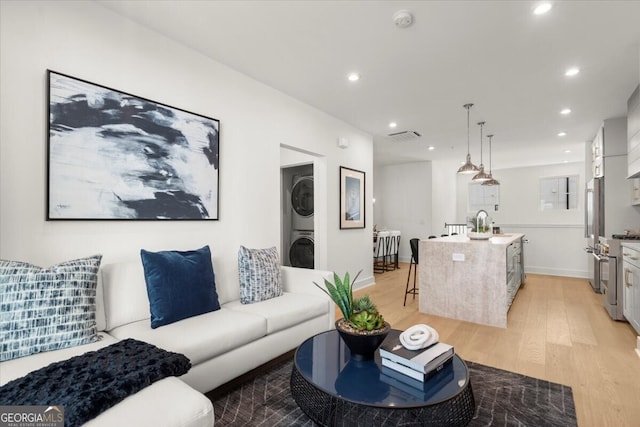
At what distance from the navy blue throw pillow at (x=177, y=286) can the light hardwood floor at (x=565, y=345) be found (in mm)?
2011

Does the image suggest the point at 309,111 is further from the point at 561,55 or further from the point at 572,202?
the point at 572,202

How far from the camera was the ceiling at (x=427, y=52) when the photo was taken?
2195 mm

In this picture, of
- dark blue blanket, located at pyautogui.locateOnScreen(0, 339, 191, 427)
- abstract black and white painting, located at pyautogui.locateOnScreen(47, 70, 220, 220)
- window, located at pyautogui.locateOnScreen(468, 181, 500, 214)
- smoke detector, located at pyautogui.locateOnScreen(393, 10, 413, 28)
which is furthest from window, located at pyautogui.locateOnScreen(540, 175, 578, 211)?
dark blue blanket, located at pyautogui.locateOnScreen(0, 339, 191, 427)

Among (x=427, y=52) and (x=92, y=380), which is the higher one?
(x=427, y=52)

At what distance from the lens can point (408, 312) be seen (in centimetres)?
377

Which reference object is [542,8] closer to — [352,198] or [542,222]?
[352,198]

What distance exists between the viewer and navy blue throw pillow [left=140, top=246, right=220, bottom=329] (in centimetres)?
201

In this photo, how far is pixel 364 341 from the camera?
158 centimetres

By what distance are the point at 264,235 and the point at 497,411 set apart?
240 centimetres

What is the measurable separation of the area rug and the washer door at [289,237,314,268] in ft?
8.37

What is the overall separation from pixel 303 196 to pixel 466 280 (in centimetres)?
262

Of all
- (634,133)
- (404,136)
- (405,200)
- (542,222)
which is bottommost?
(542,222)

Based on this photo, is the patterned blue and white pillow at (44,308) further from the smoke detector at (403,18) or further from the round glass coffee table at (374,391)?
the smoke detector at (403,18)

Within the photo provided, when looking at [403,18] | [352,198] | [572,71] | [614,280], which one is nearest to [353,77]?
[403,18]
